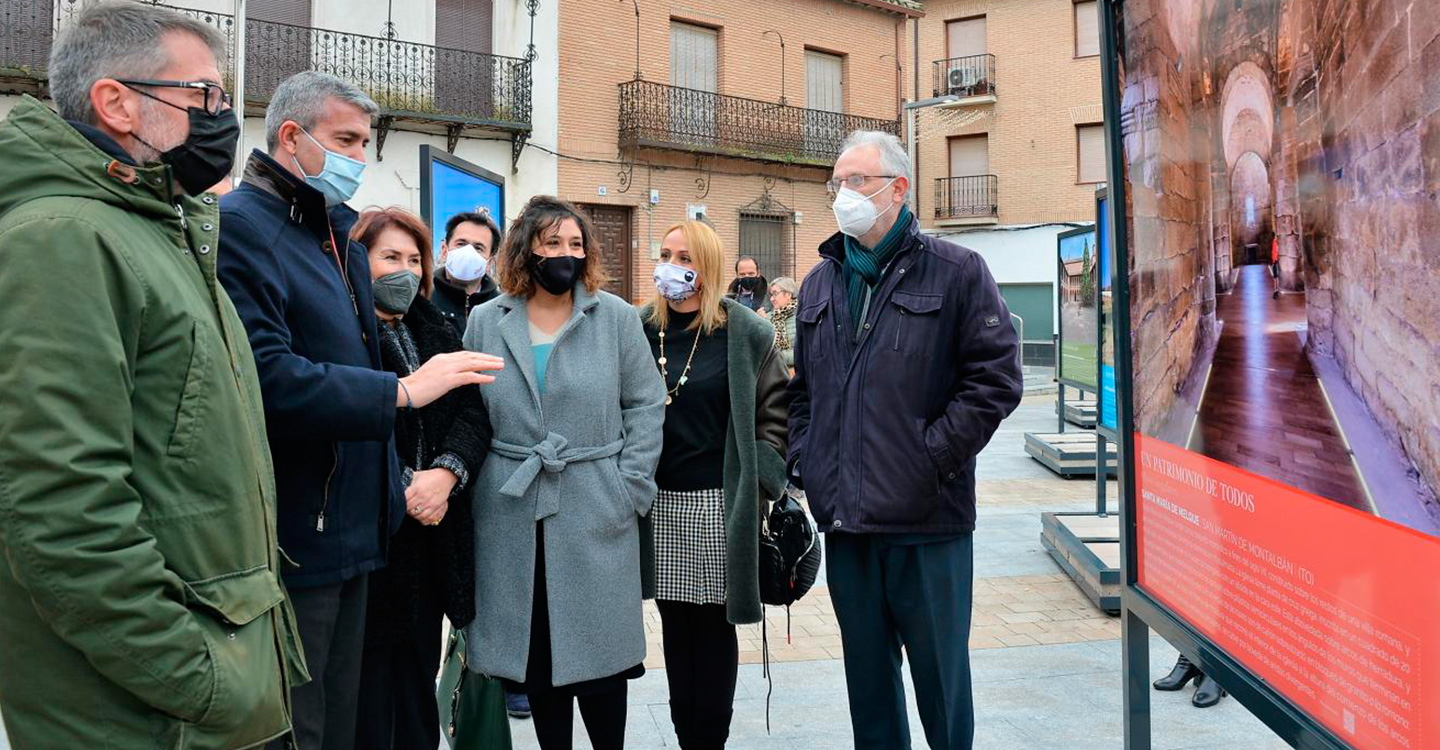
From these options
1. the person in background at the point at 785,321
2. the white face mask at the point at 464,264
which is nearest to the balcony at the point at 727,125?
the person in background at the point at 785,321

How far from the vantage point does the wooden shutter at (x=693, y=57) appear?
2003 cm

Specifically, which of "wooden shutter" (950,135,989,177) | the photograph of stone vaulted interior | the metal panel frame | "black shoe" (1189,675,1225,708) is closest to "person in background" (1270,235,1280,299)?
the photograph of stone vaulted interior

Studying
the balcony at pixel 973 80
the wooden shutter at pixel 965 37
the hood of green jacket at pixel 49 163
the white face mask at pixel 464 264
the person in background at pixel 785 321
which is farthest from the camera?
the wooden shutter at pixel 965 37

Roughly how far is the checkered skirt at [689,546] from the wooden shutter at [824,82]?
1959 cm

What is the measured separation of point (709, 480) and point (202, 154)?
196cm

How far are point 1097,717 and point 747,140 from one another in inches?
704

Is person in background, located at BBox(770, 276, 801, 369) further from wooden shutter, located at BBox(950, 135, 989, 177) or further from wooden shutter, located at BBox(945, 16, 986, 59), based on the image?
wooden shutter, located at BBox(945, 16, 986, 59)

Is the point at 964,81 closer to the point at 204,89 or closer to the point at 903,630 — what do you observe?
the point at 903,630

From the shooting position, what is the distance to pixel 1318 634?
176cm

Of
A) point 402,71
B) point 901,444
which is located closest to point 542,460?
point 901,444

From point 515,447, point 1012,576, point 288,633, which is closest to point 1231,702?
point 1012,576

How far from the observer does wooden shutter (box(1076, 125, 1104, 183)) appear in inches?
1027

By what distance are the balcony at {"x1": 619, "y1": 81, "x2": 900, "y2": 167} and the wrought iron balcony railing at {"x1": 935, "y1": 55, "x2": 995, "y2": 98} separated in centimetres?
521

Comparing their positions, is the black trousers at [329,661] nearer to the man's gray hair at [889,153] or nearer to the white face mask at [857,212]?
the white face mask at [857,212]
